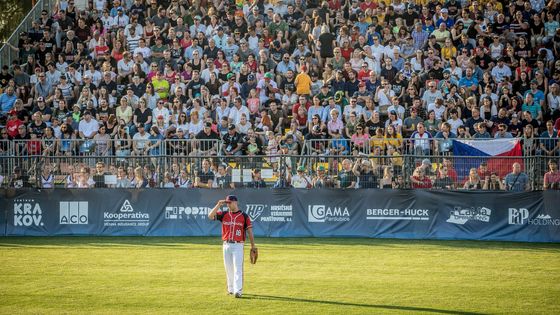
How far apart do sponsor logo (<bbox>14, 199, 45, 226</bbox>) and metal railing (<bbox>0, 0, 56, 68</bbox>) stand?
11.9m

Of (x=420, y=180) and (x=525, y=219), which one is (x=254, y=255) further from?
(x=525, y=219)

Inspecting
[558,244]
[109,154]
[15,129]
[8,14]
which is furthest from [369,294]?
[8,14]

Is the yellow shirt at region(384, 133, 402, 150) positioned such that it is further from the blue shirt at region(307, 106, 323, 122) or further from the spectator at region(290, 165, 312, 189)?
the blue shirt at region(307, 106, 323, 122)

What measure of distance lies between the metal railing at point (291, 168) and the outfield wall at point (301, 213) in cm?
32

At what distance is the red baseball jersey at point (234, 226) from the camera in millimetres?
14539

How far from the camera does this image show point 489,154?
23891 millimetres

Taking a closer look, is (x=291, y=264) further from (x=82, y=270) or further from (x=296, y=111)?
(x=296, y=111)

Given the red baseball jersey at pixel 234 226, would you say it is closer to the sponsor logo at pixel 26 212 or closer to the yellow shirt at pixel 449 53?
the sponsor logo at pixel 26 212

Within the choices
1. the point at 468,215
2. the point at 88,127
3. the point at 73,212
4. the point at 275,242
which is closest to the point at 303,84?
the point at 88,127

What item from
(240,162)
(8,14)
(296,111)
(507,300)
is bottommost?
(507,300)

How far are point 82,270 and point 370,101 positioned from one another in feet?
43.1

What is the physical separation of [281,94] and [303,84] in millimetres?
874

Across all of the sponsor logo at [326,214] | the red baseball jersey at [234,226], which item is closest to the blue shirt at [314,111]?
the sponsor logo at [326,214]

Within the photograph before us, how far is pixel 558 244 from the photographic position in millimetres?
22000
